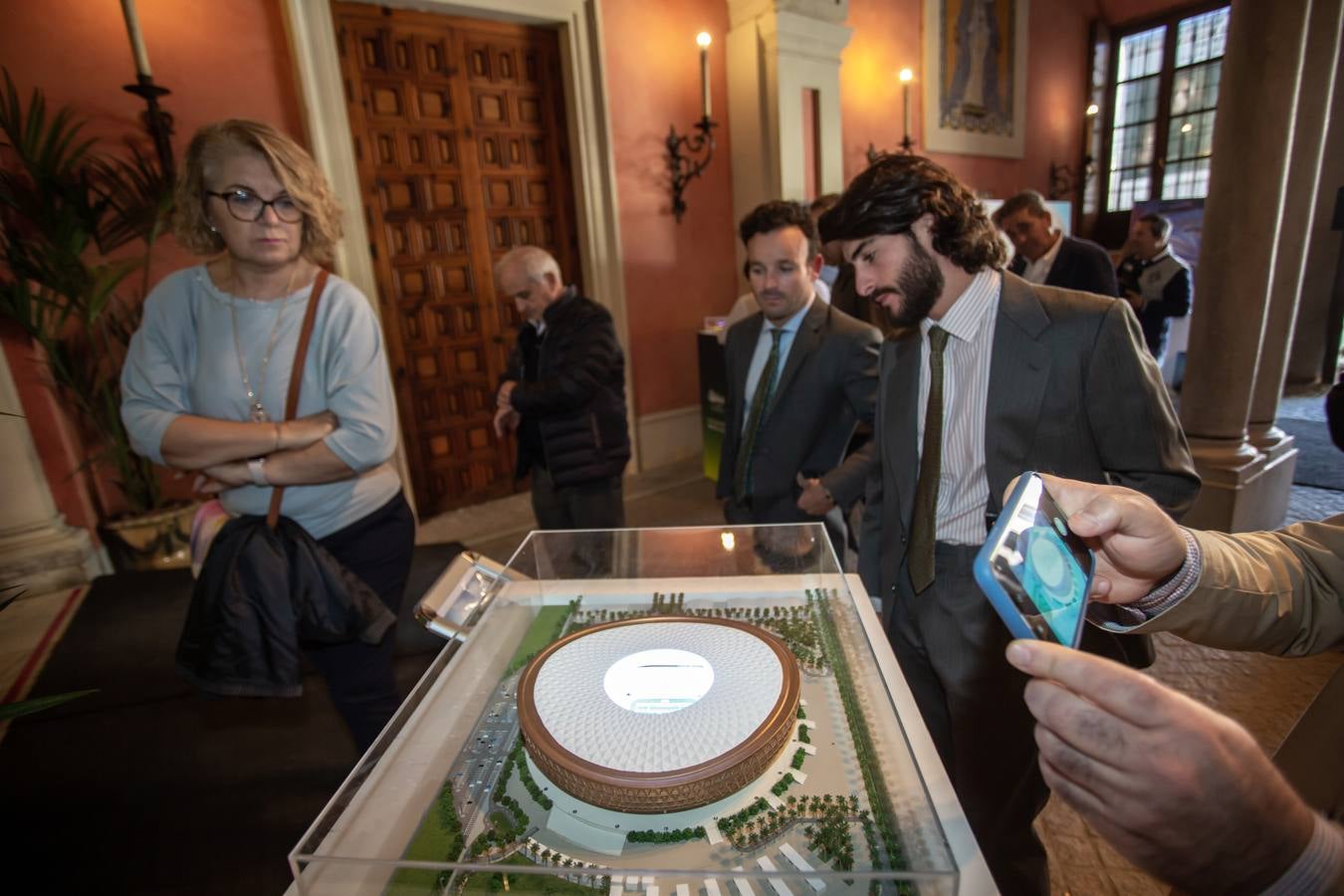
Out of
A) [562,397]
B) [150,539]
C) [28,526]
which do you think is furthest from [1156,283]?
[28,526]

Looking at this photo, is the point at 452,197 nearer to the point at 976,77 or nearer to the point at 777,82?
the point at 777,82

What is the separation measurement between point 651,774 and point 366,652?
44.6 inches

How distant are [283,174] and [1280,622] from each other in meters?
1.96

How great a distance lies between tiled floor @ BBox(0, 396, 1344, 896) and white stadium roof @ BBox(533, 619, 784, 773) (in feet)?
4.68

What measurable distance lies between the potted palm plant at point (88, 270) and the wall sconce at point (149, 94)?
0.10 metres

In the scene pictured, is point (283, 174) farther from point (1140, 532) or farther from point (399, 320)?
point (399, 320)

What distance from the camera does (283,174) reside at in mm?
1371

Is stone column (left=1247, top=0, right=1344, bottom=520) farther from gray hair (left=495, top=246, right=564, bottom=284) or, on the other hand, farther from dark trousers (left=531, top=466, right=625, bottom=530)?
gray hair (left=495, top=246, right=564, bottom=284)

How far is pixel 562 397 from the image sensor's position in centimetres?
249

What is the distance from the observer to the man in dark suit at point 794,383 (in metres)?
2.05

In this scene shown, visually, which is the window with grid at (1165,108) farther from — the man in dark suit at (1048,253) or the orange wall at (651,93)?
the man in dark suit at (1048,253)

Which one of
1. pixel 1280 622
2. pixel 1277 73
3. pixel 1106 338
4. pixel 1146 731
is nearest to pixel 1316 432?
pixel 1277 73

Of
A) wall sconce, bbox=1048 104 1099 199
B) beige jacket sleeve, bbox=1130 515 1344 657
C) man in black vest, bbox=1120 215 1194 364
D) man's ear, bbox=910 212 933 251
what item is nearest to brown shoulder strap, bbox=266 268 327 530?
man's ear, bbox=910 212 933 251

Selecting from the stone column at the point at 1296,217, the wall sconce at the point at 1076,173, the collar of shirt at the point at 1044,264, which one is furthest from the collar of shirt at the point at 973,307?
the wall sconce at the point at 1076,173
